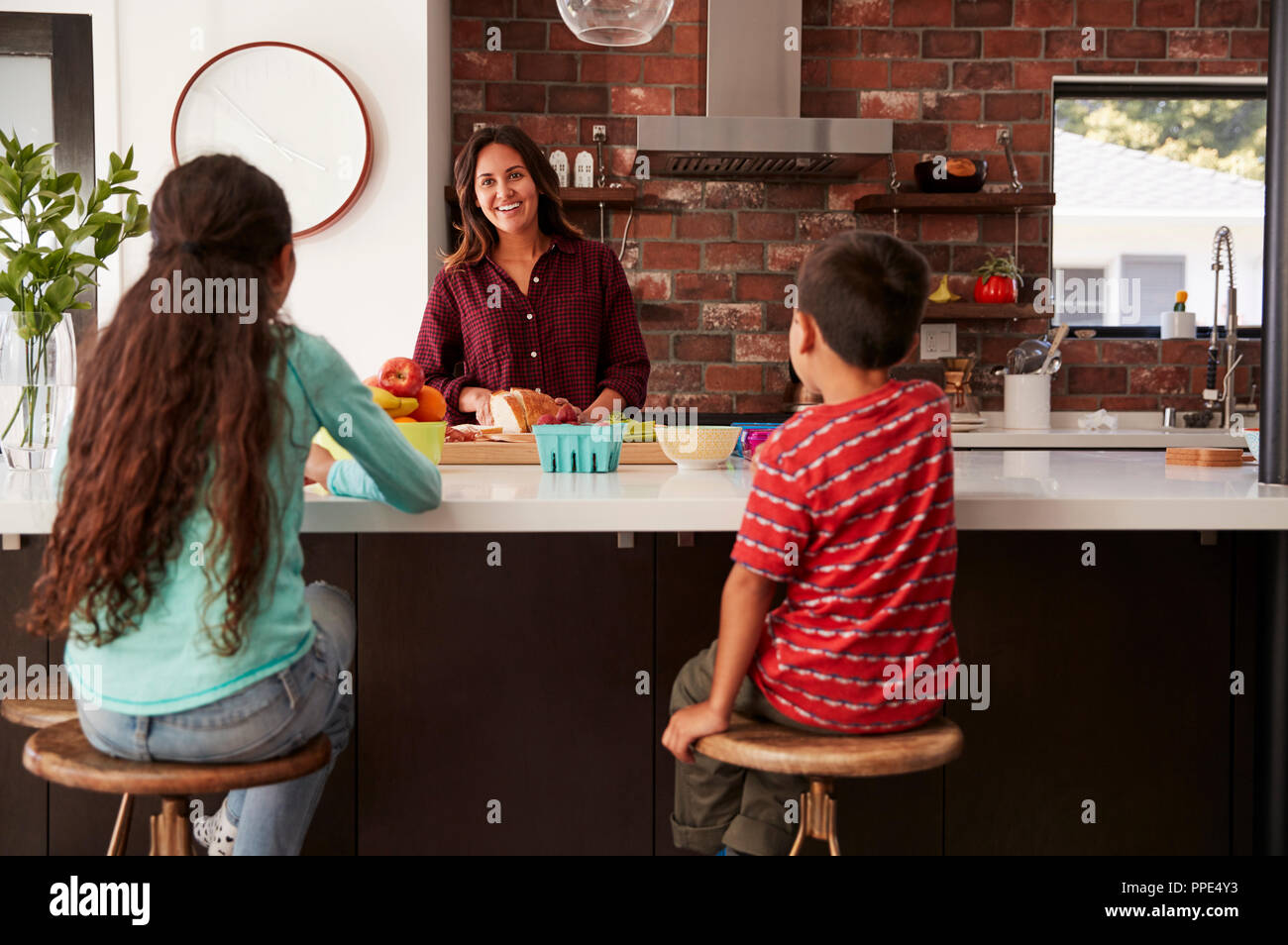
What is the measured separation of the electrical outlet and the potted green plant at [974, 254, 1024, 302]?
17cm

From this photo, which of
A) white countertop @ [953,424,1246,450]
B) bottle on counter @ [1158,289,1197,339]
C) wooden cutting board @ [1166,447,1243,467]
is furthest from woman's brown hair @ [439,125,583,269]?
bottle on counter @ [1158,289,1197,339]

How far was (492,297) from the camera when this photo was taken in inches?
106

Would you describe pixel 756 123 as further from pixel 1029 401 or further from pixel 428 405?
pixel 428 405

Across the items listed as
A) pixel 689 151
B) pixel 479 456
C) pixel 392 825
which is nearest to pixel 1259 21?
pixel 689 151

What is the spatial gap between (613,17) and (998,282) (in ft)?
7.09

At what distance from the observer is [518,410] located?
6.95 feet

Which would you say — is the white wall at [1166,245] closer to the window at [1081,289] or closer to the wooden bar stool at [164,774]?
the window at [1081,289]

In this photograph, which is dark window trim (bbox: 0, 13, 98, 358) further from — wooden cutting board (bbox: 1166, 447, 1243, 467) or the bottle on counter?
the bottle on counter

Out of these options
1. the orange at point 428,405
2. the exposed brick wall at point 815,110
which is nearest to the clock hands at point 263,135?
the exposed brick wall at point 815,110

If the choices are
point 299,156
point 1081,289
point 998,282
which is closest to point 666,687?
point 299,156

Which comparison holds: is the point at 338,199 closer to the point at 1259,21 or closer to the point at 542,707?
the point at 542,707

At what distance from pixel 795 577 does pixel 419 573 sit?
64 cm

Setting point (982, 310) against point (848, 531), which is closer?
point (848, 531)
